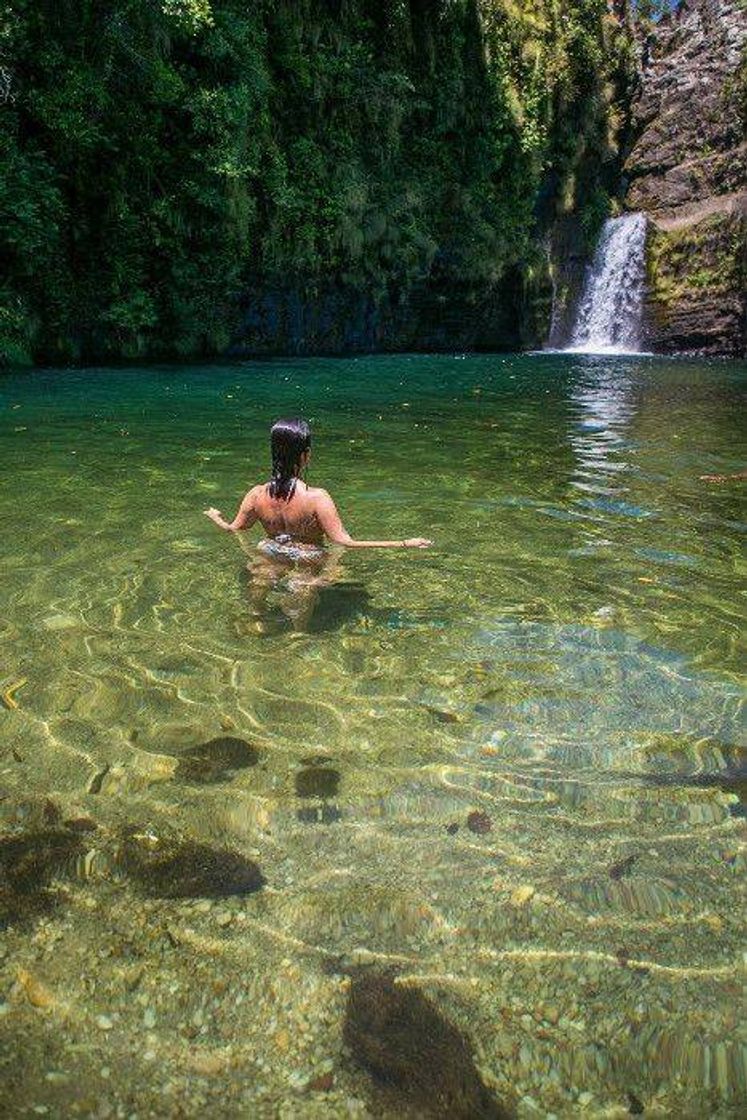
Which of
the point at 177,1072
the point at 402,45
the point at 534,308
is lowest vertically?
the point at 177,1072

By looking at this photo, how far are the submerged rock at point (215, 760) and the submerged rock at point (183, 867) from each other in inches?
15.4

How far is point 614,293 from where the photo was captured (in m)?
31.9

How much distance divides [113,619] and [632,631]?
3.03m

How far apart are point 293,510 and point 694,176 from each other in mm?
33184

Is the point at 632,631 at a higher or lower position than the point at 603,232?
lower

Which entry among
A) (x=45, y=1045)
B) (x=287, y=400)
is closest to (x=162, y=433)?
(x=287, y=400)

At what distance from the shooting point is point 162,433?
36.4 feet

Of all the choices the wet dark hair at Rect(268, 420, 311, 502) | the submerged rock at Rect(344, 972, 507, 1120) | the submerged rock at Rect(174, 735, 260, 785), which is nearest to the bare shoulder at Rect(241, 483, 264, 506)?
the wet dark hair at Rect(268, 420, 311, 502)

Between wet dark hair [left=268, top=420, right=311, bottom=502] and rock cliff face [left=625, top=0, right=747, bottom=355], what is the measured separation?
93.8 ft

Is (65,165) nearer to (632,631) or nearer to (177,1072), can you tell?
(632,631)

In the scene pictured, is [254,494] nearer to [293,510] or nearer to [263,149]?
[293,510]

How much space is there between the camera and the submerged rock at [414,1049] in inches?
76.9

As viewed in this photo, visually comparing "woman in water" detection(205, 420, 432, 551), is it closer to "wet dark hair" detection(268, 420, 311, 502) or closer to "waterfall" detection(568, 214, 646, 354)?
"wet dark hair" detection(268, 420, 311, 502)

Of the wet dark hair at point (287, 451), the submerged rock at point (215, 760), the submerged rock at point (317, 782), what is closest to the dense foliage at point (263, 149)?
the wet dark hair at point (287, 451)
